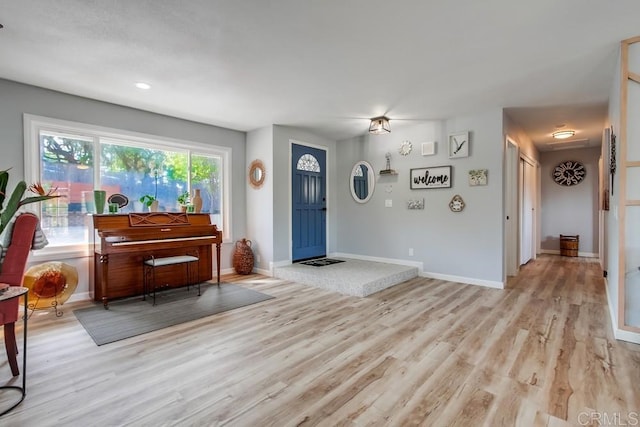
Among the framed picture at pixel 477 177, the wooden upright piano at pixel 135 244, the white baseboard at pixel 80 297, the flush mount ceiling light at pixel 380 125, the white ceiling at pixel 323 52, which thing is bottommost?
the white baseboard at pixel 80 297

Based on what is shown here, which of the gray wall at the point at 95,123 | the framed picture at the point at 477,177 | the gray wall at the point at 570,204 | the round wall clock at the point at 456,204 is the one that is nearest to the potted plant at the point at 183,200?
the gray wall at the point at 95,123

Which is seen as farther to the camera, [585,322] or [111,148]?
[111,148]

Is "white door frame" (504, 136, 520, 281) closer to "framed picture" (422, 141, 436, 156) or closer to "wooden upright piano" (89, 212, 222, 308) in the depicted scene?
"framed picture" (422, 141, 436, 156)

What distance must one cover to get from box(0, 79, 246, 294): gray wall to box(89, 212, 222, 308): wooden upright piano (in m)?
0.44

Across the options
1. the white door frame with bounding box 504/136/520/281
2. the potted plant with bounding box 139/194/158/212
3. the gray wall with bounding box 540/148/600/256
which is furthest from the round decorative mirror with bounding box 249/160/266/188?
the gray wall with bounding box 540/148/600/256

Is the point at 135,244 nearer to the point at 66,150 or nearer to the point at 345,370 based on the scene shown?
the point at 66,150

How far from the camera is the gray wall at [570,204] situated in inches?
265

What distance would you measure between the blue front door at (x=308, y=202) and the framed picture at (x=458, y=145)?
2291 millimetres

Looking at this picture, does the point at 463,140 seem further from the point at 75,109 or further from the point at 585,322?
the point at 75,109

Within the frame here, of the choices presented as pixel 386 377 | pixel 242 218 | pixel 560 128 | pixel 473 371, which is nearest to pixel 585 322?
pixel 473 371

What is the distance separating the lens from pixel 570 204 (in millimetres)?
6961

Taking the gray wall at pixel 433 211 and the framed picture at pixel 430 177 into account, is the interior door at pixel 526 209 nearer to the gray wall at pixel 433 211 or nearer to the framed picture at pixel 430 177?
the gray wall at pixel 433 211

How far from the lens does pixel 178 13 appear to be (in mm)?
2100

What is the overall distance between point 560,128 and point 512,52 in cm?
339
